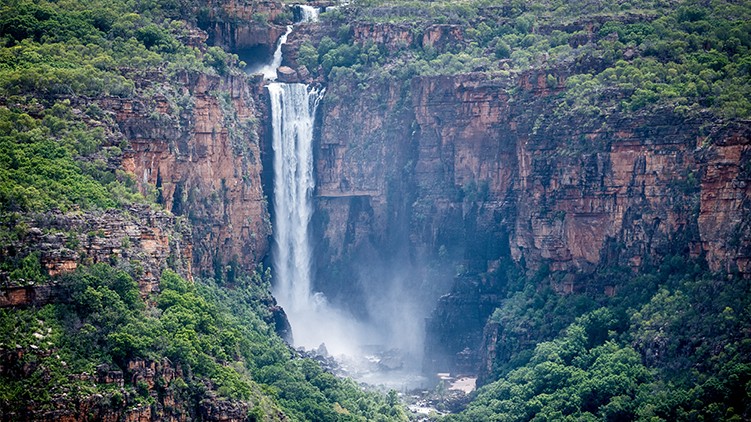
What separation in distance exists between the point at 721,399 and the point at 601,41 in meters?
36.2

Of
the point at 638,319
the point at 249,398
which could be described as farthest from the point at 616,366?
the point at 249,398

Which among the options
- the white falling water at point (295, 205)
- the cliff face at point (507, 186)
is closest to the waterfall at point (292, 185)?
the white falling water at point (295, 205)

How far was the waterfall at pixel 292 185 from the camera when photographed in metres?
159

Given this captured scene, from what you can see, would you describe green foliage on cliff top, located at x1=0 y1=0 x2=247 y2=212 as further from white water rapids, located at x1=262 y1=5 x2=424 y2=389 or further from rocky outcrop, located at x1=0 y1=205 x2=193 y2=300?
white water rapids, located at x1=262 y1=5 x2=424 y2=389

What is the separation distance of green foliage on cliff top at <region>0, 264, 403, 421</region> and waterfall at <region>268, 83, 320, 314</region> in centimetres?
2242

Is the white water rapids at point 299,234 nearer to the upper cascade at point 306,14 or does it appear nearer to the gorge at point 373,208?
the gorge at point 373,208

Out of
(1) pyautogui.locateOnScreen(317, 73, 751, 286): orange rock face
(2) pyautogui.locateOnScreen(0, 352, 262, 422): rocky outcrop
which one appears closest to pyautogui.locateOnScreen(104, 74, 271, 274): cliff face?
→ (1) pyautogui.locateOnScreen(317, 73, 751, 286): orange rock face

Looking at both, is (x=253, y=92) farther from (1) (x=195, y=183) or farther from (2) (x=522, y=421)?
A: (2) (x=522, y=421)

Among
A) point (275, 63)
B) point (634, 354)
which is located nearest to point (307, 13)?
point (275, 63)

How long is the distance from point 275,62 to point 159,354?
54587 mm

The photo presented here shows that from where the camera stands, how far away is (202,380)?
380ft

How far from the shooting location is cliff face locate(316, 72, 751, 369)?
434 ft

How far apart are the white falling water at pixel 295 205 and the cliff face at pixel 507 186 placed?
1173 mm

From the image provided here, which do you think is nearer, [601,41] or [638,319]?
[638,319]
